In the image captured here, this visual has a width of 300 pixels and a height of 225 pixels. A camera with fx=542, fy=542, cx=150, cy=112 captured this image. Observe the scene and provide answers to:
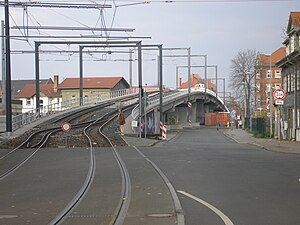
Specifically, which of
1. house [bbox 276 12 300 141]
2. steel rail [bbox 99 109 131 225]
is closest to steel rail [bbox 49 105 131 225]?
steel rail [bbox 99 109 131 225]

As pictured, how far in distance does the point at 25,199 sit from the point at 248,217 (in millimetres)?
4965

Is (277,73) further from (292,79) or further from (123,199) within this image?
(123,199)

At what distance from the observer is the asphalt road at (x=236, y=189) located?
918cm

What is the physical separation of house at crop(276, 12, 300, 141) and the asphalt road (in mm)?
18860

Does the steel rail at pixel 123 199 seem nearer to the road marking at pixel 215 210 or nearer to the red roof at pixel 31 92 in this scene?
the road marking at pixel 215 210

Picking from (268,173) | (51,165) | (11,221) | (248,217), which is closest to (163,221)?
(248,217)

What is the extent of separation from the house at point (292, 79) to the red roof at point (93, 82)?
67.5 metres

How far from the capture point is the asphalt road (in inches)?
361

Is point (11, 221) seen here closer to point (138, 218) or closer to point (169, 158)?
point (138, 218)

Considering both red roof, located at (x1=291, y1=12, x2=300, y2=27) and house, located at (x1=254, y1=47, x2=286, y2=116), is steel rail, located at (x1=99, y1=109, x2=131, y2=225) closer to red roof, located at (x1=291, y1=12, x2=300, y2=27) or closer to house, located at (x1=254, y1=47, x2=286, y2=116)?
red roof, located at (x1=291, y1=12, x2=300, y2=27)

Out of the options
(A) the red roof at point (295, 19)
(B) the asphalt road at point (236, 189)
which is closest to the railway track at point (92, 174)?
(B) the asphalt road at point (236, 189)

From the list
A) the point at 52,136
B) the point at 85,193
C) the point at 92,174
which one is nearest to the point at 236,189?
the point at 85,193

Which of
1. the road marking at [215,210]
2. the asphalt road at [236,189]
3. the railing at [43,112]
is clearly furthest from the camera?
the railing at [43,112]

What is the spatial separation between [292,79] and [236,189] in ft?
106
